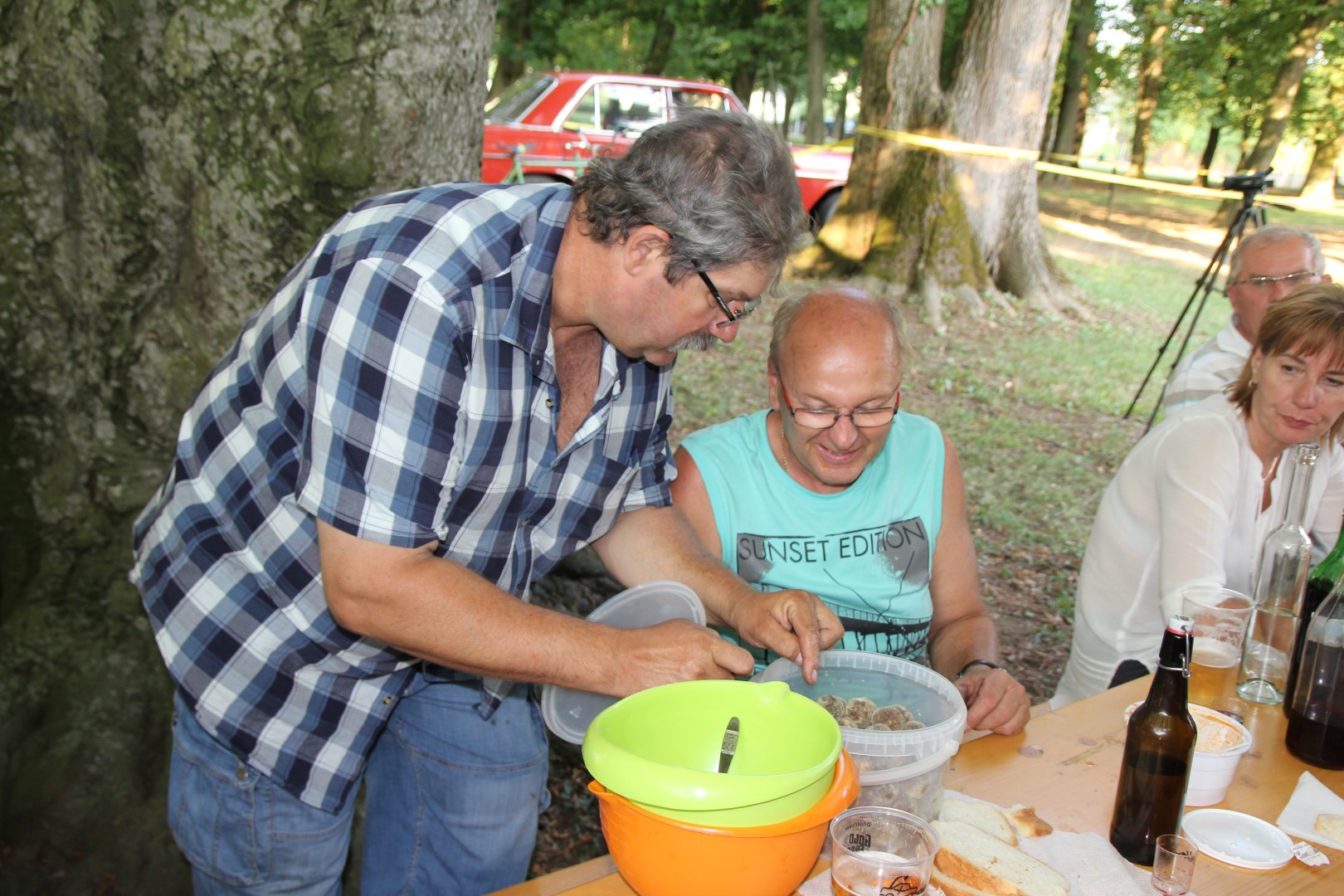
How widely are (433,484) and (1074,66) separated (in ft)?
68.4

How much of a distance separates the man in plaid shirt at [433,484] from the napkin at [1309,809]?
73 cm

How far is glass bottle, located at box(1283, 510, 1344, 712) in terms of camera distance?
1810 millimetres

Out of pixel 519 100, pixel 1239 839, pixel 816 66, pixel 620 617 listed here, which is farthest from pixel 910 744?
pixel 816 66

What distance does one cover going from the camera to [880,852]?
129cm

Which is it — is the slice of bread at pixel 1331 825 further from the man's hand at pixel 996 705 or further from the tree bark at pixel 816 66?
the tree bark at pixel 816 66

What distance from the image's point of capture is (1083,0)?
1880 centimetres

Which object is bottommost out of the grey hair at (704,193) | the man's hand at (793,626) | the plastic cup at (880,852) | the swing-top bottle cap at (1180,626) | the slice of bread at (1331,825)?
the slice of bread at (1331,825)

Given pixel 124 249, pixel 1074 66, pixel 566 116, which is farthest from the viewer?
pixel 1074 66

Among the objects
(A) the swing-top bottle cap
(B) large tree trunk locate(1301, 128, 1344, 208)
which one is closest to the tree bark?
(B) large tree trunk locate(1301, 128, 1344, 208)

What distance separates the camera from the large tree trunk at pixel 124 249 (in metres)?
2.33

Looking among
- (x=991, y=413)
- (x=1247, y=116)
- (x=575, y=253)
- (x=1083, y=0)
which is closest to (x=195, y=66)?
(x=575, y=253)

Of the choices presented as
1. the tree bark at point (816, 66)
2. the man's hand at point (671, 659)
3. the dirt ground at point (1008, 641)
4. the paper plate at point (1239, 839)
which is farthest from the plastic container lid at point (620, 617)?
the tree bark at point (816, 66)

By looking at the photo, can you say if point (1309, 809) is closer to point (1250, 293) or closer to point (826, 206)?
point (1250, 293)

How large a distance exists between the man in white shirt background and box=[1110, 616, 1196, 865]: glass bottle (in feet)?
8.28
